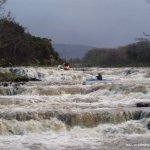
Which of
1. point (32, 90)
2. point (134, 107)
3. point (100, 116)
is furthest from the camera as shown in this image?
point (32, 90)

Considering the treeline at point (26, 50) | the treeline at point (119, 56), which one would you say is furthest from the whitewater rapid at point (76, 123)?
the treeline at point (119, 56)

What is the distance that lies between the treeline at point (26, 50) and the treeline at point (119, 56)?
5707 millimetres

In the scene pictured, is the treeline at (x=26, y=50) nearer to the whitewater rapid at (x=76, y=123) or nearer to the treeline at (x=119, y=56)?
the treeline at (x=119, y=56)

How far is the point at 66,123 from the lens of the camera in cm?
1970

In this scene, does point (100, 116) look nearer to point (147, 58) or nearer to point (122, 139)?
point (122, 139)

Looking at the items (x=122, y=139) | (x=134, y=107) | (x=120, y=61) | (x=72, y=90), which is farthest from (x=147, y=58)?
(x=122, y=139)

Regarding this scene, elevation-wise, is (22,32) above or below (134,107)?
above

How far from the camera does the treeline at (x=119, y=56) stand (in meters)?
84.9

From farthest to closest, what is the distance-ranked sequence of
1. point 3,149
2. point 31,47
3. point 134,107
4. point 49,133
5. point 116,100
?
point 31,47 < point 116,100 < point 134,107 < point 49,133 < point 3,149

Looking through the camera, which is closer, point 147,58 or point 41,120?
point 41,120

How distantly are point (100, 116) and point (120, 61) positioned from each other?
77396 millimetres

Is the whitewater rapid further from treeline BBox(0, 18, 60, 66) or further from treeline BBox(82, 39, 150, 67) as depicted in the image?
treeline BBox(82, 39, 150, 67)

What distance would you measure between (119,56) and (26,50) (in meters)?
24.3

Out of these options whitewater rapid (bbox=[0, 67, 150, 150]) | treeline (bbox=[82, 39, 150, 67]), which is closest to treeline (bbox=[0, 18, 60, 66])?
treeline (bbox=[82, 39, 150, 67])
